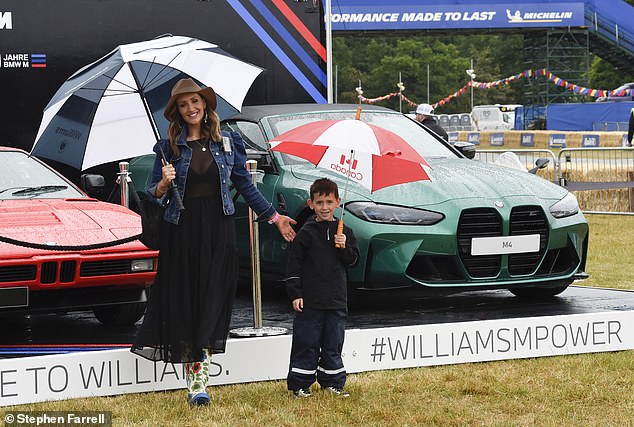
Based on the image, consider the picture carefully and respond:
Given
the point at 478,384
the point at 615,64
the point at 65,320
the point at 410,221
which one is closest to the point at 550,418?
the point at 478,384

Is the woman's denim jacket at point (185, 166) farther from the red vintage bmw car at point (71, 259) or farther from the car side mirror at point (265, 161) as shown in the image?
the car side mirror at point (265, 161)

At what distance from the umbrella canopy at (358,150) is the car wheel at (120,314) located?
203cm

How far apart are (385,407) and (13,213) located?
3027mm

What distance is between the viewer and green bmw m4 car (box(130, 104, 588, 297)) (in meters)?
7.59

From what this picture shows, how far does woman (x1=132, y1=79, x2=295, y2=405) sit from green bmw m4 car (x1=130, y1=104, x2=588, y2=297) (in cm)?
213

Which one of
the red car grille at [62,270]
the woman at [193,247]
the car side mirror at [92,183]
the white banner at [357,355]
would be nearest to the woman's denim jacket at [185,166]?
the woman at [193,247]

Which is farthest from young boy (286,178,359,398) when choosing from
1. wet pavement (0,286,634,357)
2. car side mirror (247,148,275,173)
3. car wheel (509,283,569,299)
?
car wheel (509,283,569,299)

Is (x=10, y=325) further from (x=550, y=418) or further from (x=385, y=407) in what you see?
(x=550, y=418)

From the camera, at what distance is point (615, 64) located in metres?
59.2

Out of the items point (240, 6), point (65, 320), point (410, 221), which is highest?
point (240, 6)

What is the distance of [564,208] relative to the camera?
8.20m

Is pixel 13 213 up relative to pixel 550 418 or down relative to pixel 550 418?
up

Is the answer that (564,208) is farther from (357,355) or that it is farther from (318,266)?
(318,266)

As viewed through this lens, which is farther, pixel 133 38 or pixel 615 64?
pixel 615 64
